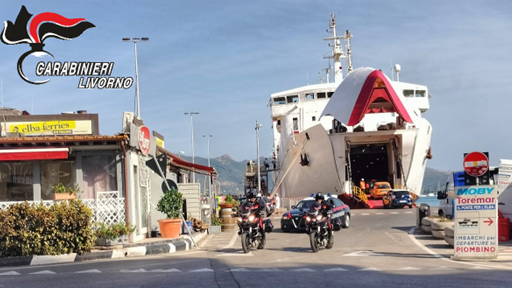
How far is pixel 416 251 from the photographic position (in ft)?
51.7

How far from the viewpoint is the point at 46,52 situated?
22.9 m

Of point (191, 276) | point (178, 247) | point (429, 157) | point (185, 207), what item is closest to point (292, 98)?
point (429, 157)

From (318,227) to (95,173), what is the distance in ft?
21.9

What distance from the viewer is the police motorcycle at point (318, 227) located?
52.3ft

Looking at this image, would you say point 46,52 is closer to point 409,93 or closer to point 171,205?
point 171,205

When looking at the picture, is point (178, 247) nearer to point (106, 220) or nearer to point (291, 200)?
point (106, 220)

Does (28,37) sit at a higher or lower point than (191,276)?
higher

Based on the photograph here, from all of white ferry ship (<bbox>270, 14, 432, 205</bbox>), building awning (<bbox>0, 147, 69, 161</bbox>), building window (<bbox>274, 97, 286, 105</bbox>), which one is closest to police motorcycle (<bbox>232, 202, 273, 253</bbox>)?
building awning (<bbox>0, 147, 69, 161</bbox>)

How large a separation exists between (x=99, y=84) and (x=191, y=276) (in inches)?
507

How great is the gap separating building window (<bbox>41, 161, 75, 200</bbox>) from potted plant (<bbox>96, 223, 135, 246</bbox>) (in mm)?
2162

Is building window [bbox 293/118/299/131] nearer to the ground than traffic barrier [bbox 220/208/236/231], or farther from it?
farther from it

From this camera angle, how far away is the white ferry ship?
4084 centimetres

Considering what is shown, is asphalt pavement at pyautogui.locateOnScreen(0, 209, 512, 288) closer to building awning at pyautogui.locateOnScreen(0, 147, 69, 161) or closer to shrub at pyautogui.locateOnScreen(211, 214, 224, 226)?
building awning at pyautogui.locateOnScreen(0, 147, 69, 161)

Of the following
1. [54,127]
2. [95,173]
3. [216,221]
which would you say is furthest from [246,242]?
[216,221]
